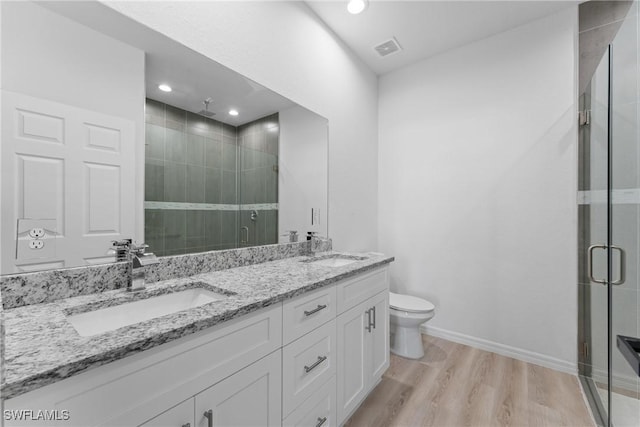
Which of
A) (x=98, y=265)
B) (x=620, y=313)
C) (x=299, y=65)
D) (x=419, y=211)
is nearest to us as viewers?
(x=98, y=265)

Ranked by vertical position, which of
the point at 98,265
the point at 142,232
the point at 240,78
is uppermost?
the point at 240,78

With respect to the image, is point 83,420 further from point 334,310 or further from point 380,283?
point 380,283

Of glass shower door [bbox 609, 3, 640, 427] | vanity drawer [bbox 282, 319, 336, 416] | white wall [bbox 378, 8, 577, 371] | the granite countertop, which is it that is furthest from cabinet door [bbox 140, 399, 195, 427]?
white wall [bbox 378, 8, 577, 371]

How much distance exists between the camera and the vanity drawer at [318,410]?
1112 mm

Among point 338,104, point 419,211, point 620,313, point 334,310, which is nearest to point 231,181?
point 334,310

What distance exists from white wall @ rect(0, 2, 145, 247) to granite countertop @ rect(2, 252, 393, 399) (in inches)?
12.9

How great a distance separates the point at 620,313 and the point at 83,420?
207 cm

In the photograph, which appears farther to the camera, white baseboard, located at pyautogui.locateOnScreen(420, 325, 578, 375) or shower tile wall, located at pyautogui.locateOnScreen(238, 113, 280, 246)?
white baseboard, located at pyautogui.locateOnScreen(420, 325, 578, 375)

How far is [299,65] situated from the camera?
197 cm

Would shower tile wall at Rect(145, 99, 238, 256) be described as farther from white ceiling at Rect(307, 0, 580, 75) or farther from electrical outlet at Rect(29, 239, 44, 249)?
white ceiling at Rect(307, 0, 580, 75)

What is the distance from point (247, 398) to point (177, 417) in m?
0.24

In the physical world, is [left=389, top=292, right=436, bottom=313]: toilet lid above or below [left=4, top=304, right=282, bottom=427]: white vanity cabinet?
below

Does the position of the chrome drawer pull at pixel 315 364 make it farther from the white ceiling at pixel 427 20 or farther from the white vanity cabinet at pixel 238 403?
the white ceiling at pixel 427 20

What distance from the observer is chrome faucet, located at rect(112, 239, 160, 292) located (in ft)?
3.43
